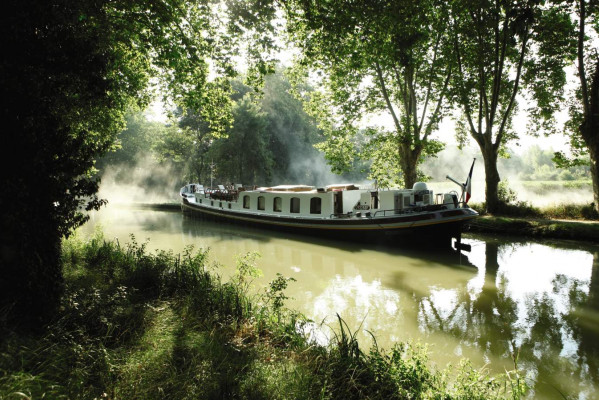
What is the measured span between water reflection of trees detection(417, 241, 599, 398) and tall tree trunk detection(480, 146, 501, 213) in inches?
392

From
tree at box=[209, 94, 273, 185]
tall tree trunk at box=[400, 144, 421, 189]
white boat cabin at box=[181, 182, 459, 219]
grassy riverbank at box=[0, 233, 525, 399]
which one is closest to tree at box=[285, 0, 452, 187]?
tall tree trunk at box=[400, 144, 421, 189]

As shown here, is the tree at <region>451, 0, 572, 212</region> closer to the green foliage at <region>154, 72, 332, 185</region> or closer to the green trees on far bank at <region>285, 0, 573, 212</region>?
the green trees on far bank at <region>285, 0, 573, 212</region>

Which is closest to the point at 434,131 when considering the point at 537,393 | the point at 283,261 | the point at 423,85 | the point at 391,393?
the point at 423,85

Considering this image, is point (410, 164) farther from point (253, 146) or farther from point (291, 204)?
point (253, 146)

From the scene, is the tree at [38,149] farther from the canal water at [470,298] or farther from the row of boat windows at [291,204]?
the row of boat windows at [291,204]

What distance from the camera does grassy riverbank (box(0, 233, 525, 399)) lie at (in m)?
2.59

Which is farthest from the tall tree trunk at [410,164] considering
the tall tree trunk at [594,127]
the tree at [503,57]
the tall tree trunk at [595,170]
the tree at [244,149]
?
the tree at [244,149]

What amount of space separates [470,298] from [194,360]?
7078mm

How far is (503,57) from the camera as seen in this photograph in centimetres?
1652

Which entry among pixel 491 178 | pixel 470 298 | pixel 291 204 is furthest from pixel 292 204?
pixel 491 178

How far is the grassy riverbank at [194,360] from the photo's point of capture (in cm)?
259

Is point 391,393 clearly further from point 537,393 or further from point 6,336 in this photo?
point 6,336

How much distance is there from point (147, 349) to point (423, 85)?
740 inches

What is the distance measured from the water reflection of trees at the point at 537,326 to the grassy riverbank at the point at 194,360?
A: 1.13 metres
